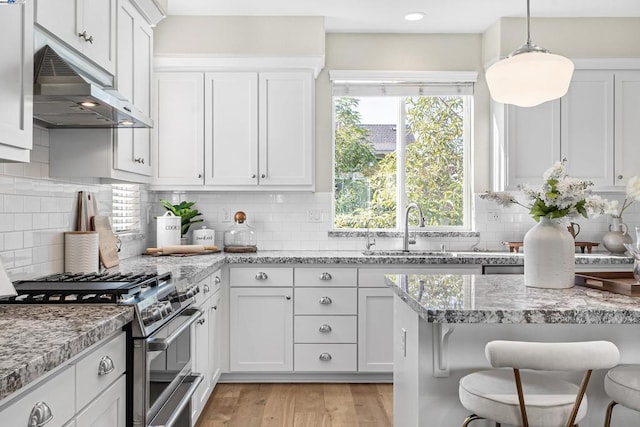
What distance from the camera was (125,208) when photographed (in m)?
3.83

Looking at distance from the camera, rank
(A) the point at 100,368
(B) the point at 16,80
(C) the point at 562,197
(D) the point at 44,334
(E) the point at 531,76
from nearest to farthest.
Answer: (D) the point at 44,334 → (A) the point at 100,368 → (B) the point at 16,80 → (C) the point at 562,197 → (E) the point at 531,76

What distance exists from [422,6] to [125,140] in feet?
7.64

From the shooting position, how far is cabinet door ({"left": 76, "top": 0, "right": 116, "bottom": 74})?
90.0 inches

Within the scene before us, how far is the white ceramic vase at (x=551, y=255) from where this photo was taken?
213 centimetres

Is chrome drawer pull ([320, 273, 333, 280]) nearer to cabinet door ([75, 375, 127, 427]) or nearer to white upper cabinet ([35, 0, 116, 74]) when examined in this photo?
white upper cabinet ([35, 0, 116, 74])

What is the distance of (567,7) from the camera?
3998mm

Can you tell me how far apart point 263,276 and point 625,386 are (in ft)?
8.11

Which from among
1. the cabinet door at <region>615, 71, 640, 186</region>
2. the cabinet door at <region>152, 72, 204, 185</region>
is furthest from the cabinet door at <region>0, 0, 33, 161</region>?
the cabinet door at <region>615, 71, 640, 186</region>

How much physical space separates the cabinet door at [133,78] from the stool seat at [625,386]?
235cm

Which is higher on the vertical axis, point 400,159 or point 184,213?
point 400,159

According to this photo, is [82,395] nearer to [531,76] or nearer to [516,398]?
[516,398]

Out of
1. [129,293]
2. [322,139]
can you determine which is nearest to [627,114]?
[322,139]

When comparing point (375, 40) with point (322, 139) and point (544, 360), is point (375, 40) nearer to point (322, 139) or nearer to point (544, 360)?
point (322, 139)

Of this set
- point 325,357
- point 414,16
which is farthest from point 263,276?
point 414,16
